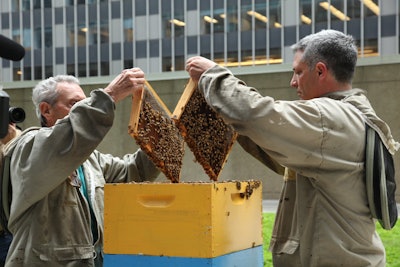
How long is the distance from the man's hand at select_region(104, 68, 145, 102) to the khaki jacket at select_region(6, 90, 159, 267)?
74 mm

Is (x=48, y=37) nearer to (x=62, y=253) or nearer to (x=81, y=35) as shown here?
(x=81, y=35)

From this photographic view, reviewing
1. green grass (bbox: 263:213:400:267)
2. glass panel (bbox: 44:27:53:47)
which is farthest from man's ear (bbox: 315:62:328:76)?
glass panel (bbox: 44:27:53:47)

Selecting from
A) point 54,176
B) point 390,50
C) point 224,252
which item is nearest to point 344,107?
point 224,252

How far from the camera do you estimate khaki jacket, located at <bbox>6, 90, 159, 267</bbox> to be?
2.51 metres

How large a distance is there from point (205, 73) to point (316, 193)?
60 cm

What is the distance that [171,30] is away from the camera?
24641mm

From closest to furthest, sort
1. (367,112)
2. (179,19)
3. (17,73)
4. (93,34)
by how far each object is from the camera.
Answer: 1. (367,112)
2. (179,19)
3. (93,34)
4. (17,73)

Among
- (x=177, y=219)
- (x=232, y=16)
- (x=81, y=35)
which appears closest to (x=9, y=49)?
(x=177, y=219)

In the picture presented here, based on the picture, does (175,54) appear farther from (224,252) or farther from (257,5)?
(224,252)

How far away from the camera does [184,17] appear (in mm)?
24328

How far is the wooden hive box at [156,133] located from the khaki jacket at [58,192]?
115 mm

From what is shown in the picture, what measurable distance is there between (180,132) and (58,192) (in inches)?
23.3

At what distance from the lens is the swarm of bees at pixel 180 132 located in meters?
2.55

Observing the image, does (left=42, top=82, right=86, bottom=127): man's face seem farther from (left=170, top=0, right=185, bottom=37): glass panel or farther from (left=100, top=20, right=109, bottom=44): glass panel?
(left=100, top=20, right=109, bottom=44): glass panel
